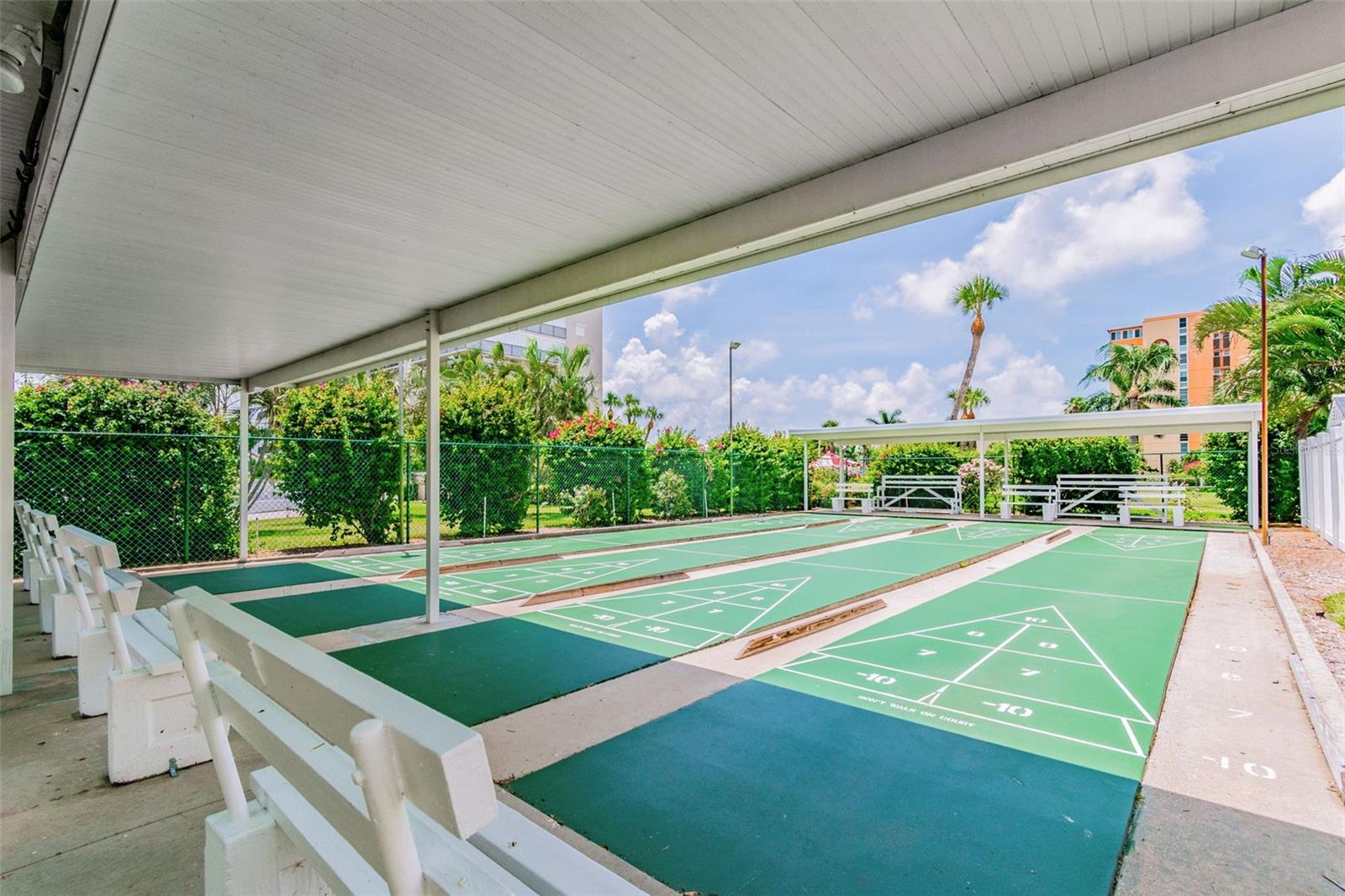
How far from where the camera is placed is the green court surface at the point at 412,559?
855cm

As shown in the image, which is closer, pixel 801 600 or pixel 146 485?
pixel 801 600

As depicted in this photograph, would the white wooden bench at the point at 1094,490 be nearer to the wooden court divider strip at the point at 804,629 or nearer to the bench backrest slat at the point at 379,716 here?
the wooden court divider strip at the point at 804,629

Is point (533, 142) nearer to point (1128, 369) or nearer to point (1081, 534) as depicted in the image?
point (1081, 534)

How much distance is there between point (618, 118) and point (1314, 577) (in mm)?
11010

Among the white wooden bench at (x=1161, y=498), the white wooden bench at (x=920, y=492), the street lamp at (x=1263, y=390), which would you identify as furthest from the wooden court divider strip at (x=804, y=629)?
the white wooden bench at (x=920, y=492)

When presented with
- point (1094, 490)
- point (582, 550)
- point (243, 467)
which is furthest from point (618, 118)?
point (1094, 490)

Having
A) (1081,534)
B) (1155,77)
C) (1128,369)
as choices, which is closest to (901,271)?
(1128,369)

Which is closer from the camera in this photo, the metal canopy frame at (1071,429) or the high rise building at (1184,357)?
the metal canopy frame at (1071,429)

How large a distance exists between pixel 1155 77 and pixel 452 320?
18.1 ft

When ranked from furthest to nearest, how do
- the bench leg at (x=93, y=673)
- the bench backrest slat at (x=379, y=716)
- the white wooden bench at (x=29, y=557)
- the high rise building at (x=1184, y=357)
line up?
the high rise building at (x=1184, y=357)
the white wooden bench at (x=29, y=557)
the bench leg at (x=93, y=673)
the bench backrest slat at (x=379, y=716)

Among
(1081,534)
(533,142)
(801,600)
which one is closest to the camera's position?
(533,142)

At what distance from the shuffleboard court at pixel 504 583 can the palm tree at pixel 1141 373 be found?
32358 mm

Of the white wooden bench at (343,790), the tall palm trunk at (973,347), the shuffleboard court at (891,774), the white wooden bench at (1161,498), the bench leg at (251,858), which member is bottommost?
the shuffleboard court at (891,774)

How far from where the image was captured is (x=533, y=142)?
310 centimetres
